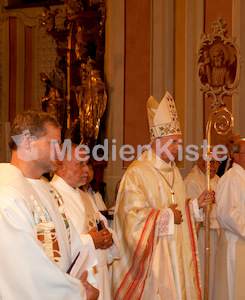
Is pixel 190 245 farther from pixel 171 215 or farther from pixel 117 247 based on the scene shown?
pixel 117 247

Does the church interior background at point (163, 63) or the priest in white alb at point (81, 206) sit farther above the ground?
the church interior background at point (163, 63)

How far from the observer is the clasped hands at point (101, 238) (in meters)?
3.89

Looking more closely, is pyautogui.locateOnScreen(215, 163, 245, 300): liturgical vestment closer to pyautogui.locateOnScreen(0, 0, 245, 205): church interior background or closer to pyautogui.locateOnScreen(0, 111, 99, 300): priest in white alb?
pyautogui.locateOnScreen(0, 0, 245, 205): church interior background

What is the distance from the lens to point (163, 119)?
5.52 metres

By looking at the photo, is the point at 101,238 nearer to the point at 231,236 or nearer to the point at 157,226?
the point at 157,226

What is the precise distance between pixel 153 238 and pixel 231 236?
4.14 ft

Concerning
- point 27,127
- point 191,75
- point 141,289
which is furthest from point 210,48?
point 27,127

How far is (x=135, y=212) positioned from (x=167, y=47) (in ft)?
14.4

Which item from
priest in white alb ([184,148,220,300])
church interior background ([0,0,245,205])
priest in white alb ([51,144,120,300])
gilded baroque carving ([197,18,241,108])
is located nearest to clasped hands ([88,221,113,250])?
priest in white alb ([51,144,120,300])

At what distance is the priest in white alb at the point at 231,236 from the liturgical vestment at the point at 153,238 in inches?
21.1

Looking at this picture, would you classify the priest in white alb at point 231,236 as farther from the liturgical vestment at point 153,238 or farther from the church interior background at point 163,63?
the church interior background at point 163,63

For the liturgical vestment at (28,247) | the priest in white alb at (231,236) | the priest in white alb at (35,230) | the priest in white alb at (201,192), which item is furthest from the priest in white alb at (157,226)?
the liturgical vestment at (28,247)

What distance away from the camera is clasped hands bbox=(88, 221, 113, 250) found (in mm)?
3886

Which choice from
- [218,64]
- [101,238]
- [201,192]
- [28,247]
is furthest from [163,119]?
[218,64]
